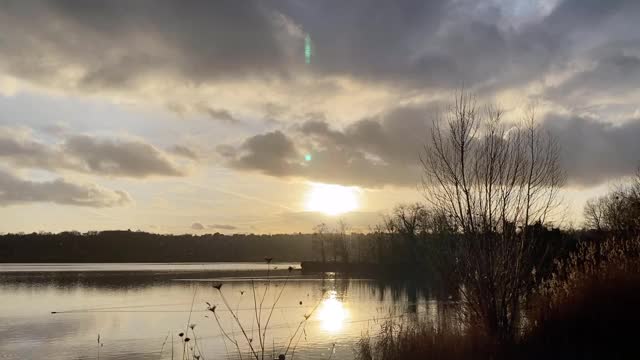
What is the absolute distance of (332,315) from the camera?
29.4m

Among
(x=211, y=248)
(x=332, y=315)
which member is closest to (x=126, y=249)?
(x=211, y=248)

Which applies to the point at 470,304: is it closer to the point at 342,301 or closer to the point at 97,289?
the point at 342,301

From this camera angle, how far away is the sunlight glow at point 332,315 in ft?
81.9

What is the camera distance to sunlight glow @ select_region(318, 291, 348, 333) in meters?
25.0

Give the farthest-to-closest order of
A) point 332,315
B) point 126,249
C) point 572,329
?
point 126,249 < point 332,315 < point 572,329

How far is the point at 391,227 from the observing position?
90062 mm

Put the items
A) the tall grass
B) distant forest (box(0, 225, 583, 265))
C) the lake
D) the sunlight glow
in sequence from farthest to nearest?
distant forest (box(0, 225, 583, 265)) → the sunlight glow → the lake → the tall grass

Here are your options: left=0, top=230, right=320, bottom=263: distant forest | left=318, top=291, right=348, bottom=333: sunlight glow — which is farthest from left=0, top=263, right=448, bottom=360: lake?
left=0, top=230, right=320, bottom=263: distant forest

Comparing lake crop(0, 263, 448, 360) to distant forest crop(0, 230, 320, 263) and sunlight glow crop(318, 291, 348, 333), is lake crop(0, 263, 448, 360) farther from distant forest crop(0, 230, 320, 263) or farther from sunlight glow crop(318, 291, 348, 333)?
distant forest crop(0, 230, 320, 263)

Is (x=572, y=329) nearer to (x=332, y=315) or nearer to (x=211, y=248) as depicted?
(x=332, y=315)

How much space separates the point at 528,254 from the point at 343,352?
7996 mm

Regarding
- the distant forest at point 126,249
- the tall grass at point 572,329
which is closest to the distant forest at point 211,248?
the distant forest at point 126,249

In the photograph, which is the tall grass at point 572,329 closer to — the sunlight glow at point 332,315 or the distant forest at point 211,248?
the sunlight glow at point 332,315

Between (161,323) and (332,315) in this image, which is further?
(332,315)
